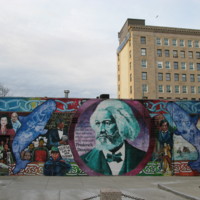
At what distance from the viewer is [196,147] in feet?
51.2

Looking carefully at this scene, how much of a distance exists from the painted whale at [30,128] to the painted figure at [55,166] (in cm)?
112

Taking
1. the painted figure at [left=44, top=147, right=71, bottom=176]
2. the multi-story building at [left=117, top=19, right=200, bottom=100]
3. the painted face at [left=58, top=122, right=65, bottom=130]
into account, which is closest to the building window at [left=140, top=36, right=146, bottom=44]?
the multi-story building at [left=117, top=19, right=200, bottom=100]

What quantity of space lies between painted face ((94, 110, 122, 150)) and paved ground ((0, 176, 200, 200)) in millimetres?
1757

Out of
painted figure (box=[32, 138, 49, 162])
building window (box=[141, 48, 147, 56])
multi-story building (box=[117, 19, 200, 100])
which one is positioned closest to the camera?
painted figure (box=[32, 138, 49, 162])

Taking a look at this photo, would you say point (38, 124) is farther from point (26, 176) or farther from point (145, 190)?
point (145, 190)

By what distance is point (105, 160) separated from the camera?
14812 mm

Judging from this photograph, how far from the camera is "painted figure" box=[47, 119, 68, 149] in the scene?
1467 cm

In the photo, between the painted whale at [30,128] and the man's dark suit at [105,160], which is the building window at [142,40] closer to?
the man's dark suit at [105,160]

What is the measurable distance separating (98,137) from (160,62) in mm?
45135

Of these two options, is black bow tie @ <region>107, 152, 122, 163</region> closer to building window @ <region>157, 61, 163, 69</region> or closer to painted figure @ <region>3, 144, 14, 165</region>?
painted figure @ <region>3, 144, 14, 165</region>

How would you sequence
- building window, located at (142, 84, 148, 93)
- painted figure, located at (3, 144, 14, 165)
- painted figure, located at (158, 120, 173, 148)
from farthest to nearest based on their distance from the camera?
building window, located at (142, 84, 148, 93) → painted figure, located at (158, 120, 173, 148) → painted figure, located at (3, 144, 14, 165)

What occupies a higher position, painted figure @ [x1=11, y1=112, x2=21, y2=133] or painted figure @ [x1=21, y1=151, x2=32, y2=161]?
painted figure @ [x1=11, y1=112, x2=21, y2=133]

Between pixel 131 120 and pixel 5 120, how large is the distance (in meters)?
6.89

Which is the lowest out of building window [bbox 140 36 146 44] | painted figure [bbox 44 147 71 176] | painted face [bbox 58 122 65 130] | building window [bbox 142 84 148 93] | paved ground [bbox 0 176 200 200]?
paved ground [bbox 0 176 200 200]
